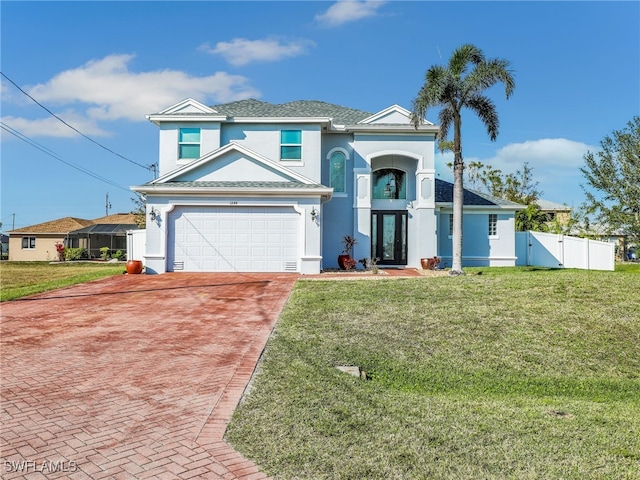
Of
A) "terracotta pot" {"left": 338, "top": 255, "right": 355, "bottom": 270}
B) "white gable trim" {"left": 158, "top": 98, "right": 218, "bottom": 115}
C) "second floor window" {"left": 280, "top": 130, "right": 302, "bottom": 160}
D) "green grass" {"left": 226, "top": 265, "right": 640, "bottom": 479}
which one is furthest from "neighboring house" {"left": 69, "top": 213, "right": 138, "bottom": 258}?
"green grass" {"left": 226, "top": 265, "right": 640, "bottom": 479}

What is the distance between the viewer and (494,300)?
10.3 m

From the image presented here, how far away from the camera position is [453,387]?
6055 millimetres

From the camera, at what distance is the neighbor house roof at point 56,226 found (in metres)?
44.3

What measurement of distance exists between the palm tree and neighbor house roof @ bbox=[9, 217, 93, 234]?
40695 millimetres

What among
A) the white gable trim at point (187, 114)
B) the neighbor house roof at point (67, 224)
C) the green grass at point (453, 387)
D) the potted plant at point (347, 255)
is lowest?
the green grass at point (453, 387)

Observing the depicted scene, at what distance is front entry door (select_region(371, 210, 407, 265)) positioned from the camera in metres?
21.2

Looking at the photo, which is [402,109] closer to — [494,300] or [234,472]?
[494,300]

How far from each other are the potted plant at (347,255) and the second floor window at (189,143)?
7.99 meters

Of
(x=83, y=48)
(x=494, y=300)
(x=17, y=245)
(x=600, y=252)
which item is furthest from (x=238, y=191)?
(x=17, y=245)

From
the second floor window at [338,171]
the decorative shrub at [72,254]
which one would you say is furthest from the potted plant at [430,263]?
the decorative shrub at [72,254]

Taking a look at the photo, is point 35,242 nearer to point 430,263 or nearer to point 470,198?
point 430,263

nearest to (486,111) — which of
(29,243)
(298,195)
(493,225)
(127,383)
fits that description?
(493,225)

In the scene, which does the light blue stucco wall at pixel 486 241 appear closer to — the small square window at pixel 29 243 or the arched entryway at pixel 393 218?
the arched entryway at pixel 393 218

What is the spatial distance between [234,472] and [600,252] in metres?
23.5
